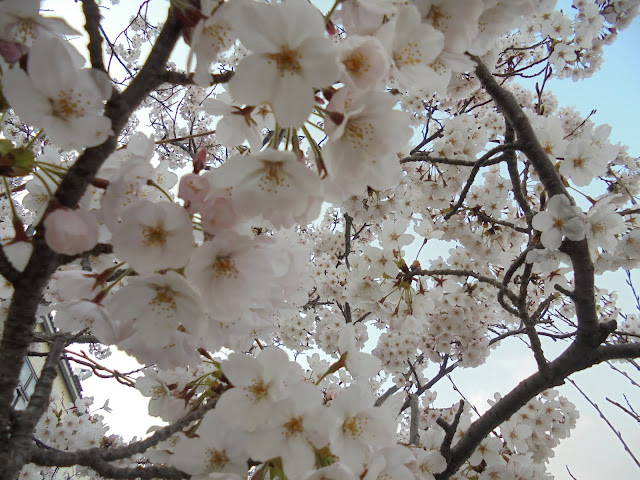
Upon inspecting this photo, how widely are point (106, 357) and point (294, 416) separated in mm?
7823

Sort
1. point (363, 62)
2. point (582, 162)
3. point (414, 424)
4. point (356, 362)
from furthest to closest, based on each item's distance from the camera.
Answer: point (414, 424) → point (582, 162) → point (356, 362) → point (363, 62)

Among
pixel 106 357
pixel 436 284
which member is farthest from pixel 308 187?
pixel 106 357

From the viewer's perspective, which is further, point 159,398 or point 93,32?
point 159,398

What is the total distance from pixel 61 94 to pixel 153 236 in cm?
32

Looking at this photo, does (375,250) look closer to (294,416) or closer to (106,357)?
(294,416)

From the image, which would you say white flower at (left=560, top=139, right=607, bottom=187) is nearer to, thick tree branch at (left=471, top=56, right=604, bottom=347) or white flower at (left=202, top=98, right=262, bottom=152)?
thick tree branch at (left=471, top=56, right=604, bottom=347)

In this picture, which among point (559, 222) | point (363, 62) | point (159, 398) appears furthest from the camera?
point (559, 222)

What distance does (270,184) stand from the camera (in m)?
0.84

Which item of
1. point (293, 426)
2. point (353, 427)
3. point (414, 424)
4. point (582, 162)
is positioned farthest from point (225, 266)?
point (414, 424)

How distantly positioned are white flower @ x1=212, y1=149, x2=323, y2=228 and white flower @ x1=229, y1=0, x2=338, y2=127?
0.10m

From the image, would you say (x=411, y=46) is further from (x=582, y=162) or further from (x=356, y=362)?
(x=582, y=162)

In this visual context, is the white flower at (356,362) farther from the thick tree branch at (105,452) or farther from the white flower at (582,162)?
the white flower at (582,162)

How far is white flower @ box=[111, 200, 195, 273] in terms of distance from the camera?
796 millimetres

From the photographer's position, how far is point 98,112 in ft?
2.83
